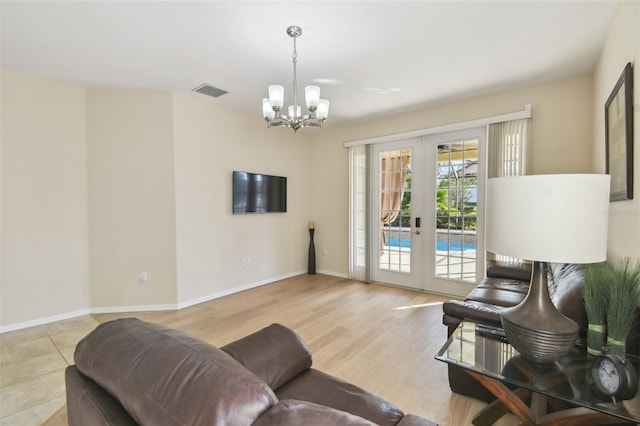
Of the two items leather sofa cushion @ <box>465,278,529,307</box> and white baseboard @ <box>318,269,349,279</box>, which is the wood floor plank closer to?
white baseboard @ <box>318,269,349,279</box>

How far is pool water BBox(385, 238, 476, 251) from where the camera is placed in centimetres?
401

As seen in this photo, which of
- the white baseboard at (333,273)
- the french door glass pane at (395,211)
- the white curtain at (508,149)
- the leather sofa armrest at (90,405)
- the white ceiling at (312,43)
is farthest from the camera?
the white baseboard at (333,273)

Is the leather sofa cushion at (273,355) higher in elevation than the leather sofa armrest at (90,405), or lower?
lower

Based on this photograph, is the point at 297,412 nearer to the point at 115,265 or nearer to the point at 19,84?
the point at 115,265

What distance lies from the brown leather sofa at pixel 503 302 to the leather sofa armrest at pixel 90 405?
6.19 feet

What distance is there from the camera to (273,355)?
1354 mm

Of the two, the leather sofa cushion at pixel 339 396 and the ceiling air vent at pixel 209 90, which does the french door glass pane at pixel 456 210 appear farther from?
the leather sofa cushion at pixel 339 396

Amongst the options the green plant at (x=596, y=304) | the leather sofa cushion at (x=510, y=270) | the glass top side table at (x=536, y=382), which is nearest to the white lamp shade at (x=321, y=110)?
the glass top side table at (x=536, y=382)

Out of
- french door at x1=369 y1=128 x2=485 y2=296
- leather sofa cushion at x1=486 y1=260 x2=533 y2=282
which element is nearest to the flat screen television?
french door at x1=369 y1=128 x2=485 y2=296

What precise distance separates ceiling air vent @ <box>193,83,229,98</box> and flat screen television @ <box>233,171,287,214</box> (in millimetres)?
1089

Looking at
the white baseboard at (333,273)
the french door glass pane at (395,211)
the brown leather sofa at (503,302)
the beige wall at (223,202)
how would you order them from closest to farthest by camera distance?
1. the brown leather sofa at (503,302)
2. the beige wall at (223,202)
3. the french door glass pane at (395,211)
4. the white baseboard at (333,273)

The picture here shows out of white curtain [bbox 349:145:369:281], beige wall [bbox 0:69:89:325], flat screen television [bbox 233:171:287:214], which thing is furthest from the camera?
white curtain [bbox 349:145:369:281]

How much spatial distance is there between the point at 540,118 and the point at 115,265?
5.39 meters

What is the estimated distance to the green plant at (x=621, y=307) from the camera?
126 cm
